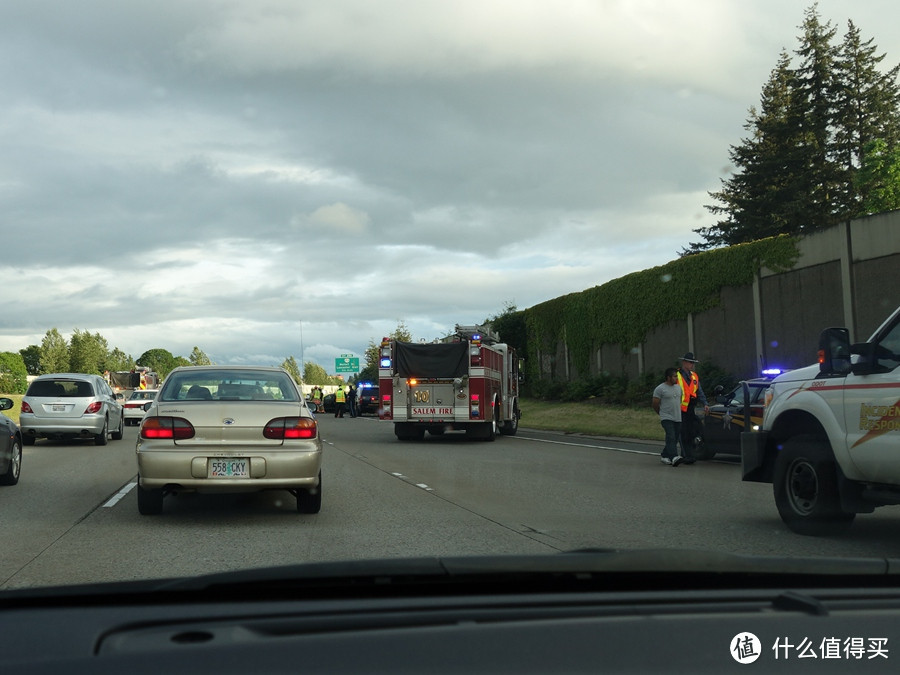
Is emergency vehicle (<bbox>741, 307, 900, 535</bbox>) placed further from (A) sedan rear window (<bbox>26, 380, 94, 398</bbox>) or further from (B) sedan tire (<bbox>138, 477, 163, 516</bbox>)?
(A) sedan rear window (<bbox>26, 380, 94, 398</bbox>)

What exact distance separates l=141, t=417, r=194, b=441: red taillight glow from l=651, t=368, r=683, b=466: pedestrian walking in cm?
910

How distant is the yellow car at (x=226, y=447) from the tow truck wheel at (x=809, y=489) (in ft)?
15.0

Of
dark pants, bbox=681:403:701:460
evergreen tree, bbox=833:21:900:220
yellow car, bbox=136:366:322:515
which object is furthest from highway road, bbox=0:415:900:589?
evergreen tree, bbox=833:21:900:220

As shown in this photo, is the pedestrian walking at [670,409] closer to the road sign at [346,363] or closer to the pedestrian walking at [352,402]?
the pedestrian walking at [352,402]

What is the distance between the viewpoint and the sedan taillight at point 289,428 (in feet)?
30.6

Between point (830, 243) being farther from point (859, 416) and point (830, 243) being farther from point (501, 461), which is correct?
point (859, 416)

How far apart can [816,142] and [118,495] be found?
5000cm

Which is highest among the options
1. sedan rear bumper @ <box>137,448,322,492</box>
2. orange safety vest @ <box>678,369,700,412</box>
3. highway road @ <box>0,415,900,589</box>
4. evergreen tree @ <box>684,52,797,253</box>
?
evergreen tree @ <box>684,52,797,253</box>

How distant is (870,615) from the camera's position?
7.02 ft

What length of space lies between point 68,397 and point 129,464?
20.6 feet

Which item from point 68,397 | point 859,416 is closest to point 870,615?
point 859,416

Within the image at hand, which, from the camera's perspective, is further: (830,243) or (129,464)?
(830,243)

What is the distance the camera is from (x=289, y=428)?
940cm

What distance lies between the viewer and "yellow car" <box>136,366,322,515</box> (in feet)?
30.1
